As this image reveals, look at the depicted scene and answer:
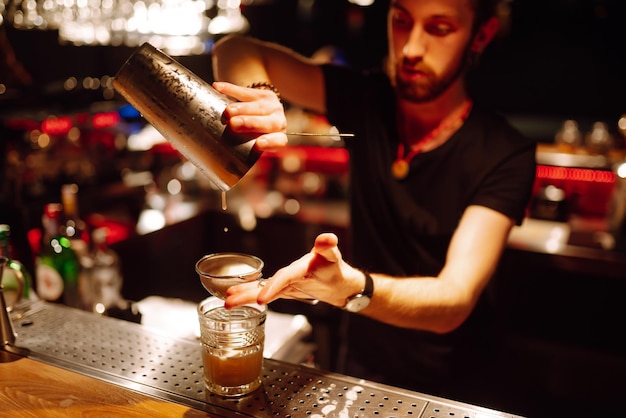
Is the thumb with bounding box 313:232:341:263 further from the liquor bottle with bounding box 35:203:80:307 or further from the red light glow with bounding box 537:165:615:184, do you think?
the red light glow with bounding box 537:165:615:184

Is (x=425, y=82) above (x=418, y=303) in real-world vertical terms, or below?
above

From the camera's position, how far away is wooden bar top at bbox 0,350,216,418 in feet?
3.50

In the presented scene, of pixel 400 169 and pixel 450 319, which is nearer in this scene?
pixel 450 319

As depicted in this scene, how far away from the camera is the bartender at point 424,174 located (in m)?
1.54

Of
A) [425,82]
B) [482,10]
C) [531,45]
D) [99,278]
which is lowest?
[99,278]

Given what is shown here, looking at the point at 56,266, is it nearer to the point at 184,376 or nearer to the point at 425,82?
A: the point at 184,376

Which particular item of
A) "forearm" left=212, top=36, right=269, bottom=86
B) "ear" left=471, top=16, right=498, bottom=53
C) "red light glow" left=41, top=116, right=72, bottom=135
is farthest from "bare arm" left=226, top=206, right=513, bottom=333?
"red light glow" left=41, top=116, right=72, bottom=135

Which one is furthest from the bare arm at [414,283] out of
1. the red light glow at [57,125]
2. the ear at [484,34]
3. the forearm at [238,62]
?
the red light glow at [57,125]

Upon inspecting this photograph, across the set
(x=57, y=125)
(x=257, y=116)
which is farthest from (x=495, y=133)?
(x=57, y=125)

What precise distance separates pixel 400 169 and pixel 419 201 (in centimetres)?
14

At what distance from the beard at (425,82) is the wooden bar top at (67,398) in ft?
3.83

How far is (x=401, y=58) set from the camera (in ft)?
5.56

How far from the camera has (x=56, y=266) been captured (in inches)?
79.0

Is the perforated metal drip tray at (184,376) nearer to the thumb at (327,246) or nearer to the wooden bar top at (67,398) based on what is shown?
the wooden bar top at (67,398)
